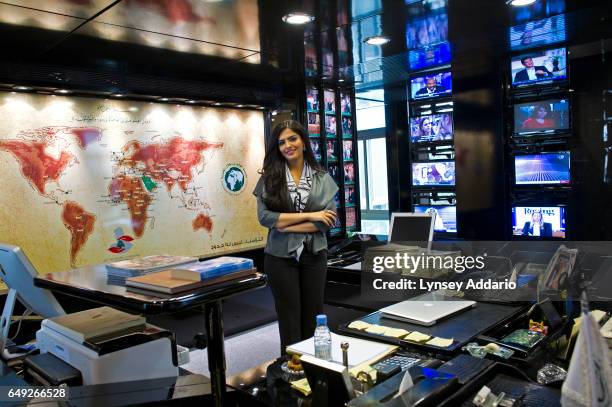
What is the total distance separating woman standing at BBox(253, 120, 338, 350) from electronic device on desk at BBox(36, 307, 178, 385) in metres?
1.17

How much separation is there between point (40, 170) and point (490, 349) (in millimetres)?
3783

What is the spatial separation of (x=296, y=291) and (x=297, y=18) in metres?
1.98

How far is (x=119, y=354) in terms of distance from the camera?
133cm

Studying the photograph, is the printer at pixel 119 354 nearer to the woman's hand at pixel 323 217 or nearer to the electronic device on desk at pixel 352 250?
the woman's hand at pixel 323 217

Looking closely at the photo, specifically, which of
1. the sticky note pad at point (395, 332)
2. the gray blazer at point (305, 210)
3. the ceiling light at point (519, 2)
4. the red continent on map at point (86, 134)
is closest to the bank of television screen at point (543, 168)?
the ceiling light at point (519, 2)

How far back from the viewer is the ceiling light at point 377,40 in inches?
162

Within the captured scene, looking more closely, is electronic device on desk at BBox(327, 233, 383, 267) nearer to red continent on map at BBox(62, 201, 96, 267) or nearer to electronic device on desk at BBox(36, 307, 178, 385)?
red continent on map at BBox(62, 201, 96, 267)

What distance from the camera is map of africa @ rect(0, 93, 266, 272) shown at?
152 inches

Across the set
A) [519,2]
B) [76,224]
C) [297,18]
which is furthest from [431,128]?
[76,224]

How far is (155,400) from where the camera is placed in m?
1.20

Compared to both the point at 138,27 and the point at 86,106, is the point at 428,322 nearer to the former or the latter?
the point at 138,27

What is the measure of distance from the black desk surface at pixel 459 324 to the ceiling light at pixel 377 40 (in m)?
2.73

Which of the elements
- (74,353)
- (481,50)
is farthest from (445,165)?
(74,353)

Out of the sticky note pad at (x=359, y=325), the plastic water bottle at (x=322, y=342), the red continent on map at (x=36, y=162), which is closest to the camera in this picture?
the plastic water bottle at (x=322, y=342)
